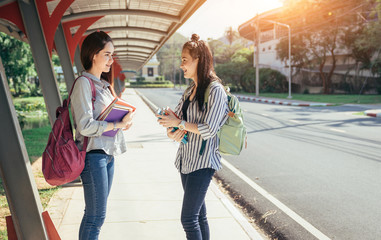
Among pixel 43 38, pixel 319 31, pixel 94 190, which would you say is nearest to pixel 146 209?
pixel 94 190

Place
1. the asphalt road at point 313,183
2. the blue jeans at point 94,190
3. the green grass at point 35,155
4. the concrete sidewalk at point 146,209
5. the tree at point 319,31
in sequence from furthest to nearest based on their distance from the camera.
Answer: the tree at point 319,31, the green grass at point 35,155, the asphalt road at point 313,183, the concrete sidewalk at point 146,209, the blue jeans at point 94,190

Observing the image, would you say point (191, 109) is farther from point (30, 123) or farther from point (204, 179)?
point (30, 123)

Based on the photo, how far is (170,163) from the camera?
754 centimetres

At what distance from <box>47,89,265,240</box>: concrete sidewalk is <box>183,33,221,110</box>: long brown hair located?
1791 millimetres

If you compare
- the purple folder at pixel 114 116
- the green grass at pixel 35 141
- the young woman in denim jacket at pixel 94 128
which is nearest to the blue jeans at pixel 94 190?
the young woman in denim jacket at pixel 94 128

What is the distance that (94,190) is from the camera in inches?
107

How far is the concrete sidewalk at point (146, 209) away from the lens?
4.00 meters

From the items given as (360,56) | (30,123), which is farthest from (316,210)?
(360,56)

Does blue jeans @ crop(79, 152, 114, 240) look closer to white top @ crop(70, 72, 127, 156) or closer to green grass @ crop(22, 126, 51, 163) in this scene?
white top @ crop(70, 72, 127, 156)

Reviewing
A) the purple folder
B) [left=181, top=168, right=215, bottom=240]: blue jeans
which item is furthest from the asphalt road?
the purple folder

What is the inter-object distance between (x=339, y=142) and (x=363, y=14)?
32396 mm

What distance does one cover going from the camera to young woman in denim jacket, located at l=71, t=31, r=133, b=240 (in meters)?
2.62

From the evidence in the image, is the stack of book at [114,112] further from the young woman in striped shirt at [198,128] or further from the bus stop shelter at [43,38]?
the bus stop shelter at [43,38]

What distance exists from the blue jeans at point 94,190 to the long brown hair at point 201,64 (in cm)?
83
